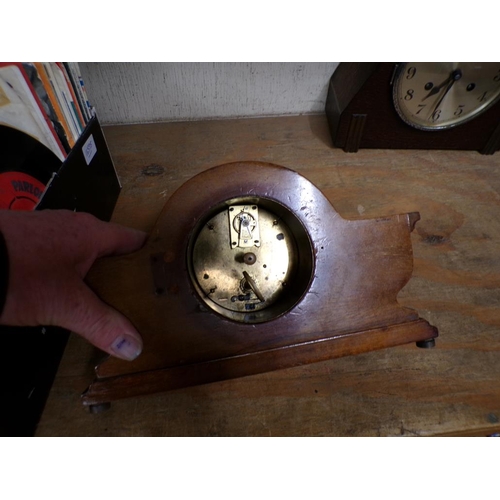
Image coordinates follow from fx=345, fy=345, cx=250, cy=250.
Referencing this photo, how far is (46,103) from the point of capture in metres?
0.74

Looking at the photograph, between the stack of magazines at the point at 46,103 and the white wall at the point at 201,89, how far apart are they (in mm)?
335

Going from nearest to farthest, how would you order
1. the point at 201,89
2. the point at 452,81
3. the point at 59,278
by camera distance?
1. the point at 59,278
2. the point at 452,81
3. the point at 201,89

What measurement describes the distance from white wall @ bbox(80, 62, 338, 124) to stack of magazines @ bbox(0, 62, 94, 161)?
0.33 meters

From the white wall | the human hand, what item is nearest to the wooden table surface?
the white wall

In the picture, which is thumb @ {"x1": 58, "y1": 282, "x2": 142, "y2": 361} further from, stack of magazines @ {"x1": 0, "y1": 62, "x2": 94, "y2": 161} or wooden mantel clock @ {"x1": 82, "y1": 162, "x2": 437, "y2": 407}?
stack of magazines @ {"x1": 0, "y1": 62, "x2": 94, "y2": 161}

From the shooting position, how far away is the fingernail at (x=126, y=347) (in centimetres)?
65

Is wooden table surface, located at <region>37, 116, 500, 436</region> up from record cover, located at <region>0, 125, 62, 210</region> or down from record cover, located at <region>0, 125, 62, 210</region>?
down

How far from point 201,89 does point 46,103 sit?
615 millimetres

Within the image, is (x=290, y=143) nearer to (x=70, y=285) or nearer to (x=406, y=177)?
(x=406, y=177)

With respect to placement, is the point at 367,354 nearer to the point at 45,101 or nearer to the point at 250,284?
the point at 250,284

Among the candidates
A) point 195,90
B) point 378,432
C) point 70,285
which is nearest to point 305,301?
point 378,432

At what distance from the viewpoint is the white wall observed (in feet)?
3.80

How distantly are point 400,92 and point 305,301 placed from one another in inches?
29.9

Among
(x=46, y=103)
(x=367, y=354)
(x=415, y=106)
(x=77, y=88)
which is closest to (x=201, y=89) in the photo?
(x=77, y=88)
